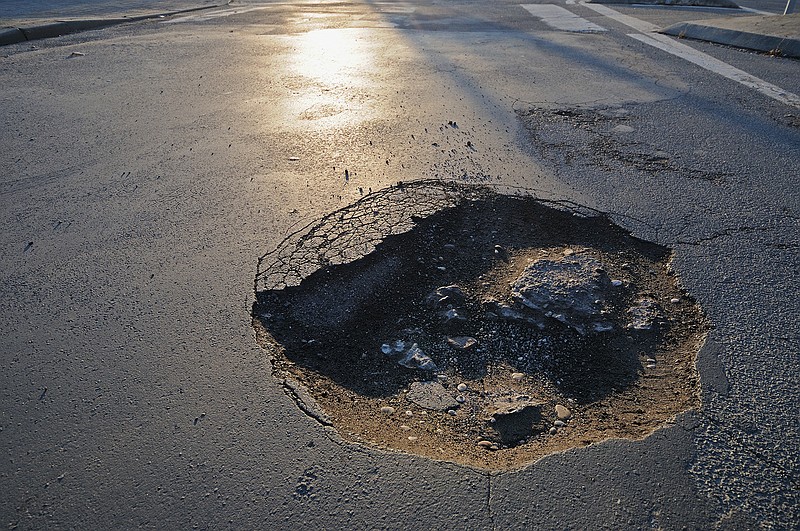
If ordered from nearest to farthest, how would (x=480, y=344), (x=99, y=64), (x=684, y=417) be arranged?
(x=684, y=417)
(x=480, y=344)
(x=99, y=64)

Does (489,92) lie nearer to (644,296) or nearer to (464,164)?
(464,164)

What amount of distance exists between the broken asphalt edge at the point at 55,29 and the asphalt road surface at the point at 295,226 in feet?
4.86

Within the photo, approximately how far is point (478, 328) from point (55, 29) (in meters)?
10.3

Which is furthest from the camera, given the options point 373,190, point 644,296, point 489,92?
point 489,92

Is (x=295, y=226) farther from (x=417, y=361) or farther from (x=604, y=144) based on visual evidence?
(x=604, y=144)

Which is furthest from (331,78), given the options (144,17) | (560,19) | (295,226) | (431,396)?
(144,17)

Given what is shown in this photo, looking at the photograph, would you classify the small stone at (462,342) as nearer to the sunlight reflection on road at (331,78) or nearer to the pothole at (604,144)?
the pothole at (604,144)

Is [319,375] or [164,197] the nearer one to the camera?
[319,375]

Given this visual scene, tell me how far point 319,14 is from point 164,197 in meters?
9.59

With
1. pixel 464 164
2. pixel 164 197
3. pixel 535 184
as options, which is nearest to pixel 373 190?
pixel 464 164

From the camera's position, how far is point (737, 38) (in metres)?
8.46

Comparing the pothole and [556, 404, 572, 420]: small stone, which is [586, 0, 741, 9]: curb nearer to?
the pothole

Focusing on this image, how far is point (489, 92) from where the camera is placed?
6129mm

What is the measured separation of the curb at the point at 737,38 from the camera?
25.4ft
